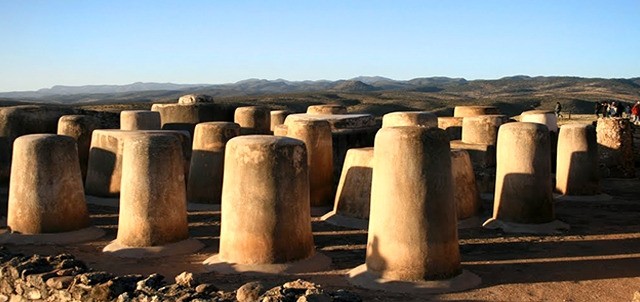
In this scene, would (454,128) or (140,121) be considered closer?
A: (140,121)

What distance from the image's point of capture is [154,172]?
10.2m

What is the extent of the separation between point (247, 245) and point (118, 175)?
6.42 meters

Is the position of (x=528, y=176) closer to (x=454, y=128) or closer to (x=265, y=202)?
(x=265, y=202)

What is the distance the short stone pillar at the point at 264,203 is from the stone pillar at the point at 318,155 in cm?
405

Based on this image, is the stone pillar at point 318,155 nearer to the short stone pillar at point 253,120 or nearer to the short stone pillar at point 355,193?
the short stone pillar at point 355,193

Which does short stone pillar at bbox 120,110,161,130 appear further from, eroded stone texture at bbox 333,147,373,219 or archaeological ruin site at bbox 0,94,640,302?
eroded stone texture at bbox 333,147,373,219

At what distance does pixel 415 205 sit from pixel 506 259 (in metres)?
2.50

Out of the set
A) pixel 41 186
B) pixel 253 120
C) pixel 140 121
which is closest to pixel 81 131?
pixel 140 121

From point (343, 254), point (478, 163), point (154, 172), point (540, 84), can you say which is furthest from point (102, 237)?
point (540, 84)

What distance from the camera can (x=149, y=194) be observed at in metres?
10.2

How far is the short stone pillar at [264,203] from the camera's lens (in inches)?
352

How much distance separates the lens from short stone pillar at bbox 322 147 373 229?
39.8 feet

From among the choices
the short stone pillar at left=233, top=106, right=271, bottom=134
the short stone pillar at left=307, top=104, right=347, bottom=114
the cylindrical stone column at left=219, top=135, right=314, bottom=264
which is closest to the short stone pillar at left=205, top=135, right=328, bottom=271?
the cylindrical stone column at left=219, top=135, right=314, bottom=264

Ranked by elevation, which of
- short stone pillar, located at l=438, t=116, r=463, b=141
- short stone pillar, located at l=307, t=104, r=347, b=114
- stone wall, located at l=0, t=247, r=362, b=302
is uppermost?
short stone pillar, located at l=307, t=104, r=347, b=114
